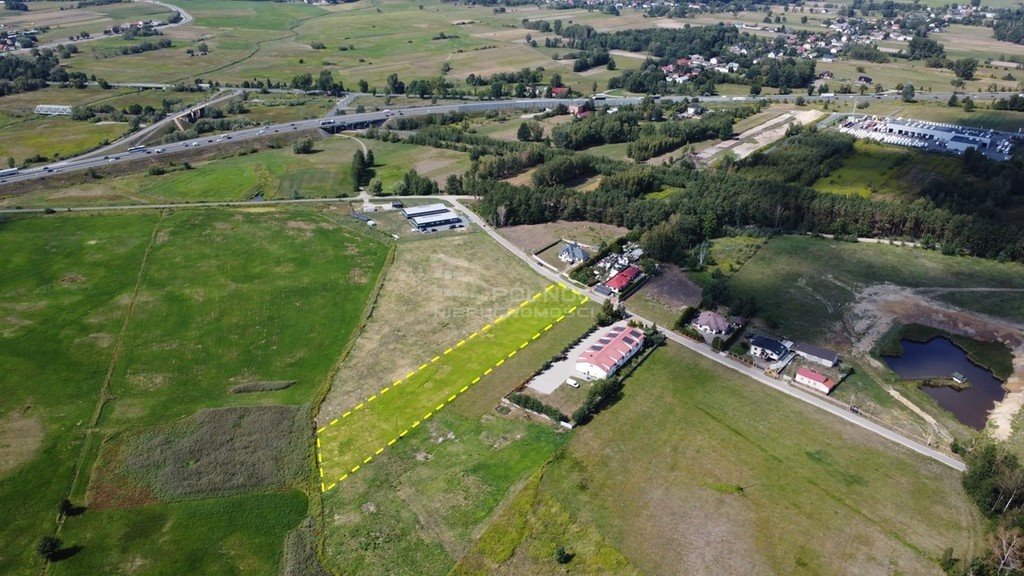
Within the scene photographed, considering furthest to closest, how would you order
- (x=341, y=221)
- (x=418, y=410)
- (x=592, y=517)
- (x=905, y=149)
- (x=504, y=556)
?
1. (x=905, y=149)
2. (x=341, y=221)
3. (x=418, y=410)
4. (x=592, y=517)
5. (x=504, y=556)

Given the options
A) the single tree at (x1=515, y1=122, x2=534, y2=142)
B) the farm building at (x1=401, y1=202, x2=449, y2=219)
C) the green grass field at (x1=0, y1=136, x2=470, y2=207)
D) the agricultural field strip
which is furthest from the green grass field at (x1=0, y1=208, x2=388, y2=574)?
the single tree at (x1=515, y1=122, x2=534, y2=142)

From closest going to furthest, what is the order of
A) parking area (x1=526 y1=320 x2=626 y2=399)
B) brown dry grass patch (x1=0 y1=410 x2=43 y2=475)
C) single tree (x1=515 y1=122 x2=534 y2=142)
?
brown dry grass patch (x1=0 y1=410 x2=43 y2=475) → parking area (x1=526 y1=320 x2=626 y2=399) → single tree (x1=515 y1=122 x2=534 y2=142)

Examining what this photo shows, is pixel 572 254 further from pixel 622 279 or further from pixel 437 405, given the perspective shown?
pixel 437 405

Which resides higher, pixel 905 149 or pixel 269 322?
pixel 905 149

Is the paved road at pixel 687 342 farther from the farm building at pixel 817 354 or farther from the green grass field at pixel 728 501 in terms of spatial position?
the farm building at pixel 817 354

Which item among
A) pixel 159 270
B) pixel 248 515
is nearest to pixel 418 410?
pixel 248 515

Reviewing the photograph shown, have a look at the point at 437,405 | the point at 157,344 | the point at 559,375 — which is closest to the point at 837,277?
the point at 559,375

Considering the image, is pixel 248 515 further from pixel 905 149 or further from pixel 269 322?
pixel 905 149

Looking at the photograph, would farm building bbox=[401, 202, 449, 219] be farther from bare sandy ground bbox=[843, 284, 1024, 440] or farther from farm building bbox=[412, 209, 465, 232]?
bare sandy ground bbox=[843, 284, 1024, 440]
